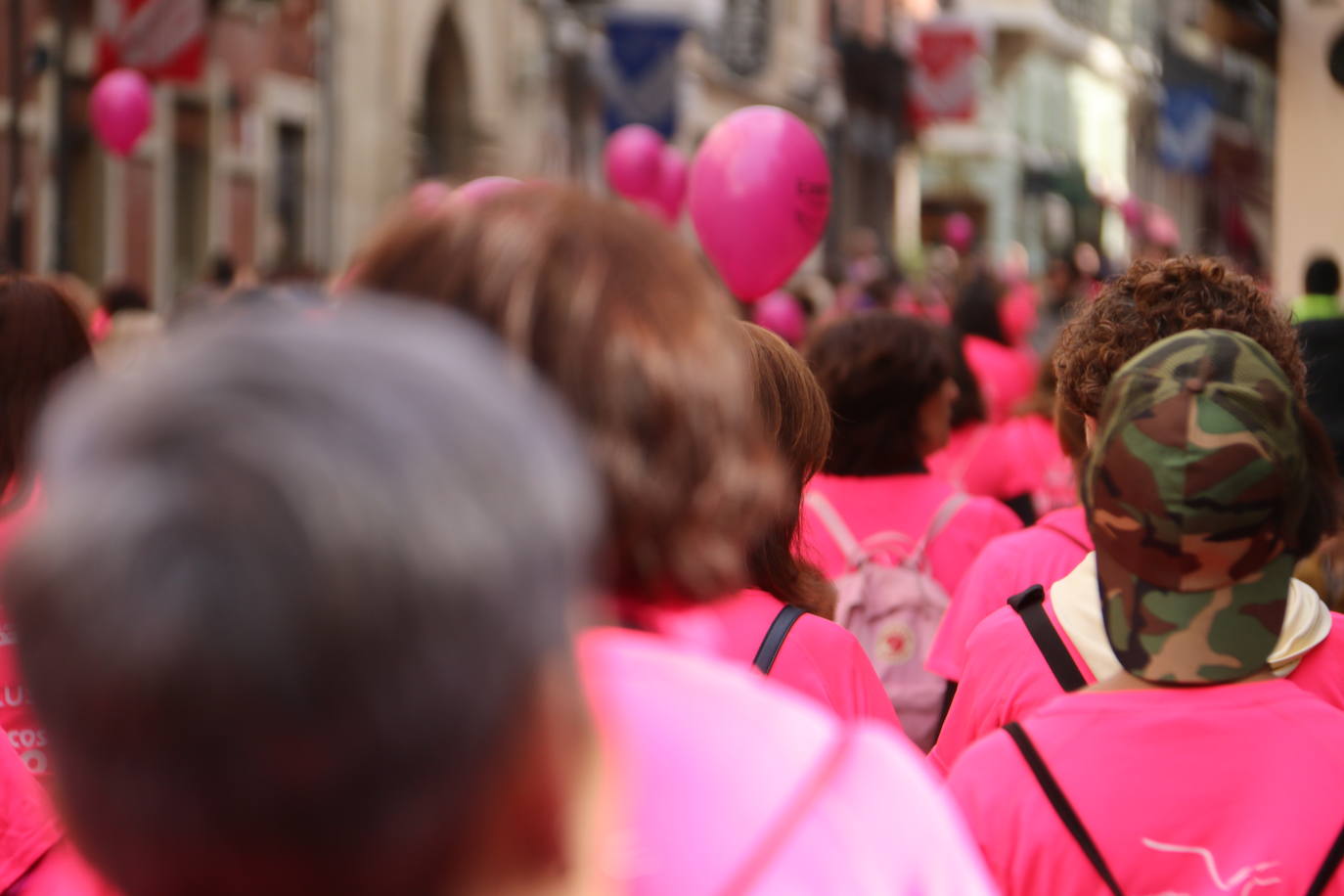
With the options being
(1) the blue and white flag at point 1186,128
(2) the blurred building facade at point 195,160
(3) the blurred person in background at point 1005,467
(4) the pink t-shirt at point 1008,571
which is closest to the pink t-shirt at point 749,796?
(4) the pink t-shirt at point 1008,571

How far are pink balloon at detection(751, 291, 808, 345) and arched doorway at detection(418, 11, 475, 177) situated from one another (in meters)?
12.2

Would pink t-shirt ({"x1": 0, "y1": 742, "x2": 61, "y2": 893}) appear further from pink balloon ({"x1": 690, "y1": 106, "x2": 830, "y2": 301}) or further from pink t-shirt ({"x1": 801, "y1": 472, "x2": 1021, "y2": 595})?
pink balloon ({"x1": 690, "y1": 106, "x2": 830, "y2": 301})

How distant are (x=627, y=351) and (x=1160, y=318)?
5.88ft

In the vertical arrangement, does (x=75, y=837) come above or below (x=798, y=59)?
above

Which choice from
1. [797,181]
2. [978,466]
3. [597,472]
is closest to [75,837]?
[597,472]

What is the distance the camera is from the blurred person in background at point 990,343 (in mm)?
8188

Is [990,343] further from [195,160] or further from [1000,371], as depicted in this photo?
[195,160]

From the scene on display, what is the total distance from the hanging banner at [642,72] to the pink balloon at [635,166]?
6759 millimetres

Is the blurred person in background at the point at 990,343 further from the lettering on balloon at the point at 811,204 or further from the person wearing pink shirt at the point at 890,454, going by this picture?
the person wearing pink shirt at the point at 890,454

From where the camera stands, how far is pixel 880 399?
4.15m

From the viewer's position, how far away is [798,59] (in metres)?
33.8

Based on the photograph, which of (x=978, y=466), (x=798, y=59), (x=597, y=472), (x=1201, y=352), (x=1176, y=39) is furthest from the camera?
(x=1176, y=39)

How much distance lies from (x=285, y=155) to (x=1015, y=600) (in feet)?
63.1

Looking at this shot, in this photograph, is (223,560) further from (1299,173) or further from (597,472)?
(1299,173)
